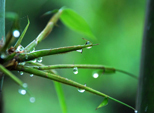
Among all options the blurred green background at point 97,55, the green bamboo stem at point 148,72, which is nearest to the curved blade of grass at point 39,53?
the green bamboo stem at point 148,72

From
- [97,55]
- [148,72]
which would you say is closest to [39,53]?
[148,72]

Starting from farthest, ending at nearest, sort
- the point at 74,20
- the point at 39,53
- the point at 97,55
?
the point at 97,55, the point at 74,20, the point at 39,53

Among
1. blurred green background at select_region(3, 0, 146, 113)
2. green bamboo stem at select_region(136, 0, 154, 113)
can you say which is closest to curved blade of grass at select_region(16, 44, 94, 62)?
green bamboo stem at select_region(136, 0, 154, 113)

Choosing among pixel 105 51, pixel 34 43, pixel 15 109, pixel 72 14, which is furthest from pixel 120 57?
pixel 34 43

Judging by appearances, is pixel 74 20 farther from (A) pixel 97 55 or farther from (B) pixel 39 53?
(A) pixel 97 55

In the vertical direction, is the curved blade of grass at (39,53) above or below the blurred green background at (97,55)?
above

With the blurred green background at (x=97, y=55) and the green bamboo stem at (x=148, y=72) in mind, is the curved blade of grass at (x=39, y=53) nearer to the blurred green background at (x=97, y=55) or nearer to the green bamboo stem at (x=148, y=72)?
the green bamboo stem at (x=148, y=72)
